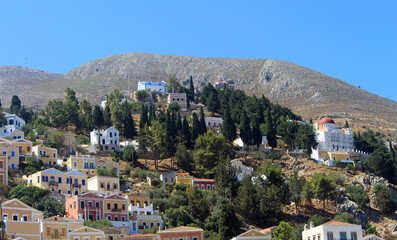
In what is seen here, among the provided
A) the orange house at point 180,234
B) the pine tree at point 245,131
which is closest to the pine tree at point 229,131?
the pine tree at point 245,131

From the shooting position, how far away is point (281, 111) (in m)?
126

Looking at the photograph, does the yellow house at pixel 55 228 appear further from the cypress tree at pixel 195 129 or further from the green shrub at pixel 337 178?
the green shrub at pixel 337 178

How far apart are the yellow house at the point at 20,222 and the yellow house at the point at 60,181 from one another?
17.9 metres

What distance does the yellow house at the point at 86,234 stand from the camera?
55997mm

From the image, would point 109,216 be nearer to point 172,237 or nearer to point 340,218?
point 172,237

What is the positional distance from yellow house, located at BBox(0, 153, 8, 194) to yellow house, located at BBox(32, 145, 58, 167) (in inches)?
467

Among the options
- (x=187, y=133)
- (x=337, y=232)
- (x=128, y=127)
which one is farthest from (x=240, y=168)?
(x=337, y=232)

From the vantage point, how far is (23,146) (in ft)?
283

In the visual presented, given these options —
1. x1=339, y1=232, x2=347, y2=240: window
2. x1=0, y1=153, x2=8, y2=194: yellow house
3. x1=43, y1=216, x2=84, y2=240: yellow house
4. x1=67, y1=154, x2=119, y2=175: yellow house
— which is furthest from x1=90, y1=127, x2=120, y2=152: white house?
x1=339, y1=232, x2=347, y2=240: window

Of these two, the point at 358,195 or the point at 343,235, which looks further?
the point at 358,195

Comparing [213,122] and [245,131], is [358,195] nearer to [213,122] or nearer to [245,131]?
[245,131]

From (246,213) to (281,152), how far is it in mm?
29443

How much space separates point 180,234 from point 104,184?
70.2 feet

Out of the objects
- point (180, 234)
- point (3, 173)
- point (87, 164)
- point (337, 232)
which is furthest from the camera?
point (87, 164)
